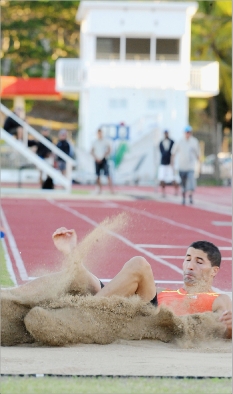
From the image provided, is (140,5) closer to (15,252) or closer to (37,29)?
(37,29)

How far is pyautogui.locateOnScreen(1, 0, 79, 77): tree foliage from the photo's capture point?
48.0 metres

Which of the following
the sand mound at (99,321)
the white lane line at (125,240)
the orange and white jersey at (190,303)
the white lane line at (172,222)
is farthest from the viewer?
the white lane line at (172,222)

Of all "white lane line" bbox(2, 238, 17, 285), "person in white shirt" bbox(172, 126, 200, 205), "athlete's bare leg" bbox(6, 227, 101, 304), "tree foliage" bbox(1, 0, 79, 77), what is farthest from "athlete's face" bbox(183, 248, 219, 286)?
"tree foliage" bbox(1, 0, 79, 77)

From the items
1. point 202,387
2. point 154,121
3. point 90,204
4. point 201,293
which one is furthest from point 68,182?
point 202,387

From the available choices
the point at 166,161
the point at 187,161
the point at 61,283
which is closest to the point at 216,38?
the point at 166,161

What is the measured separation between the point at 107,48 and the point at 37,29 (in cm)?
986

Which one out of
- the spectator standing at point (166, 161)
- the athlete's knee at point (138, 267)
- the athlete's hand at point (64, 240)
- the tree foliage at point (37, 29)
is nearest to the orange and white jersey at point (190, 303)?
the athlete's knee at point (138, 267)

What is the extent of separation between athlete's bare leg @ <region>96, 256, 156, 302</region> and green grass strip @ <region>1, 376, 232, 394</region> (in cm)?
115

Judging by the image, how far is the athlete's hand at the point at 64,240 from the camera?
621cm

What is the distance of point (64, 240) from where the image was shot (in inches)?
246

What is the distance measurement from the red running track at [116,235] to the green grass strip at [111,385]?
2567 millimetres

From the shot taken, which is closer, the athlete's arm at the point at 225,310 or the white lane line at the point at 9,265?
the athlete's arm at the point at 225,310

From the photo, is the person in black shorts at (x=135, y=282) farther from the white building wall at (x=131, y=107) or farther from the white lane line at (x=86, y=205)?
the white building wall at (x=131, y=107)

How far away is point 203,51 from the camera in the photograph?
145 ft
